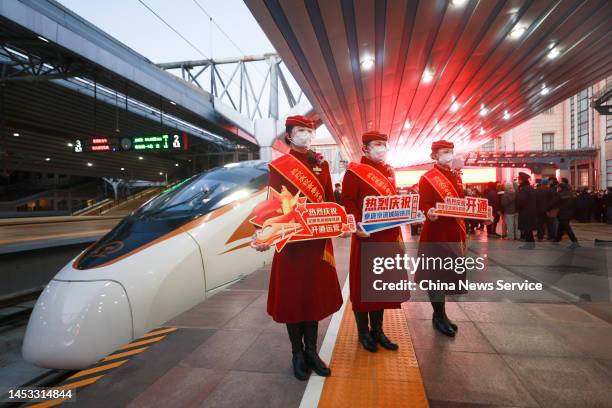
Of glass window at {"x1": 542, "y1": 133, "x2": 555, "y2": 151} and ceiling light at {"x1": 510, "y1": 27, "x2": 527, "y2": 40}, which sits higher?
glass window at {"x1": 542, "y1": 133, "x2": 555, "y2": 151}

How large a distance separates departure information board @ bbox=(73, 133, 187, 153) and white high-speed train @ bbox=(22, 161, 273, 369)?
9094 mm

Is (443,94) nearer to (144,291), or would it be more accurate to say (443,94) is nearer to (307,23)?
(307,23)

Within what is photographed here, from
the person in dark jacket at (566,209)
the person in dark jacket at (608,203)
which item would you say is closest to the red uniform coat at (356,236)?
the person in dark jacket at (566,209)

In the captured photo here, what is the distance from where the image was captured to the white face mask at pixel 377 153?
9.66ft

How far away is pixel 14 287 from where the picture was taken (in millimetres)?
6594

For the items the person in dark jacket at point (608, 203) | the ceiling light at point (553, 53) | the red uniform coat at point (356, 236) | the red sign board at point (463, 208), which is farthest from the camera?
the person in dark jacket at point (608, 203)

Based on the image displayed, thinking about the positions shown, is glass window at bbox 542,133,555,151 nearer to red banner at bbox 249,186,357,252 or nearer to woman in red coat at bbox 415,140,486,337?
woman in red coat at bbox 415,140,486,337

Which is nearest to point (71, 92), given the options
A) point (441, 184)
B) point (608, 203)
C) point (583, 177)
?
point (441, 184)

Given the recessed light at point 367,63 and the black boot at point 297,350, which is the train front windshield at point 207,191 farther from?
the recessed light at point 367,63

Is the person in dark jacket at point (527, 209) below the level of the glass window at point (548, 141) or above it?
below

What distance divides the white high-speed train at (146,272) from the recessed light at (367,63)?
16.1ft

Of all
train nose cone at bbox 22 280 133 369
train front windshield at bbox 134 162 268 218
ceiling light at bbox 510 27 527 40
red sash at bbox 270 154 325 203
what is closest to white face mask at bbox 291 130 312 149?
red sash at bbox 270 154 325 203

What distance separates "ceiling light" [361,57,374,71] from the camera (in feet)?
26.8

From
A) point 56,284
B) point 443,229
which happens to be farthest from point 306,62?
point 56,284
